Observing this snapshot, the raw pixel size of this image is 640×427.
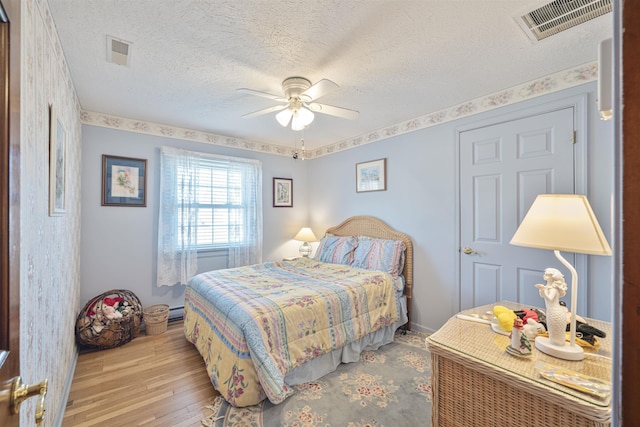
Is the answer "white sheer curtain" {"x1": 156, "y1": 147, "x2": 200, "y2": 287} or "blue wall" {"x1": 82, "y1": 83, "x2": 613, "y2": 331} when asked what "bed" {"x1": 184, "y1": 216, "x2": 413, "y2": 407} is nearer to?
"blue wall" {"x1": 82, "y1": 83, "x2": 613, "y2": 331}

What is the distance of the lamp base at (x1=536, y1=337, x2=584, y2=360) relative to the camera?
1.18 m

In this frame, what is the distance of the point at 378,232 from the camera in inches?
142

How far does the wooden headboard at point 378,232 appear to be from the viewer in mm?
3205

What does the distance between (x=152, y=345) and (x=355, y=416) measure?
7.18 ft

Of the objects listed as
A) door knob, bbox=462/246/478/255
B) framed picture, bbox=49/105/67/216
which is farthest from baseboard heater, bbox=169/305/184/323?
door knob, bbox=462/246/478/255

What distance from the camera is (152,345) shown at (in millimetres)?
2848

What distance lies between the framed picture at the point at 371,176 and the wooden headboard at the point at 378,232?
1.35ft

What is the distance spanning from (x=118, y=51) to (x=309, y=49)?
4.23 ft

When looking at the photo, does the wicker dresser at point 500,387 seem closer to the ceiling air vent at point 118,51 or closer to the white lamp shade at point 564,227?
the white lamp shade at point 564,227

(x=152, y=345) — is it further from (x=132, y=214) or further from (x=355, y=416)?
(x=355, y=416)

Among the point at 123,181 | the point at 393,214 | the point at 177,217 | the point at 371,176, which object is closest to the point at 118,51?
the point at 123,181

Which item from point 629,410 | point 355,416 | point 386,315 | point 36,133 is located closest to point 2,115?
point 36,133

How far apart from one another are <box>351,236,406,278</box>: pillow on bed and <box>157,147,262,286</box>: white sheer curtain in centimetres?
158

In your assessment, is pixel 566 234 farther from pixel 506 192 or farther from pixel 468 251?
pixel 468 251
